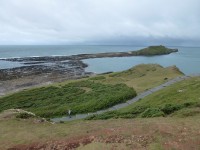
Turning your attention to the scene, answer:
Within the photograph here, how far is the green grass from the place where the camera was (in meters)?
43.6

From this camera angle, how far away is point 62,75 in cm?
9594

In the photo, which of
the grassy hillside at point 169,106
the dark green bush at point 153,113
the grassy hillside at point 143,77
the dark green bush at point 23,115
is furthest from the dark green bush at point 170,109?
the grassy hillside at point 143,77

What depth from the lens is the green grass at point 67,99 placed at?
43.6 m

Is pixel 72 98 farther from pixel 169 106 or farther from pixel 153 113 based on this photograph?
pixel 153 113

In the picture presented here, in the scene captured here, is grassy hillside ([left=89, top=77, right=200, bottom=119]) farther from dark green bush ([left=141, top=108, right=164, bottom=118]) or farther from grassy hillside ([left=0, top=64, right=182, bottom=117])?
grassy hillside ([left=0, top=64, right=182, bottom=117])

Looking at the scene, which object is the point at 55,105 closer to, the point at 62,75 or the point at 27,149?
the point at 27,149

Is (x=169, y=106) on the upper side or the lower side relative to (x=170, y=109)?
upper

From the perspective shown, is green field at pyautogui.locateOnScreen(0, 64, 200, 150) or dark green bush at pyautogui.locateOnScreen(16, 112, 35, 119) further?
dark green bush at pyautogui.locateOnScreen(16, 112, 35, 119)

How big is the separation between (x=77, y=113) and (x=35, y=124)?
16.4 m

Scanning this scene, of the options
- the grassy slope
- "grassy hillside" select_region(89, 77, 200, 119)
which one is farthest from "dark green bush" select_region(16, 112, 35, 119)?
"grassy hillside" select_region(89, 77, 200, 119)

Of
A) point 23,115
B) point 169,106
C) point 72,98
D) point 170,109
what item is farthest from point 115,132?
point 72,98

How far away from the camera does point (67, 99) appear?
165 feet

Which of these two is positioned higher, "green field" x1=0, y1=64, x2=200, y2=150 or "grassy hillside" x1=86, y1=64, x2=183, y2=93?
"green field" x1=0, y1=64, x2=200, y2=150

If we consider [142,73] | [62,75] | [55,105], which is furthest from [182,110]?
[62,75]
